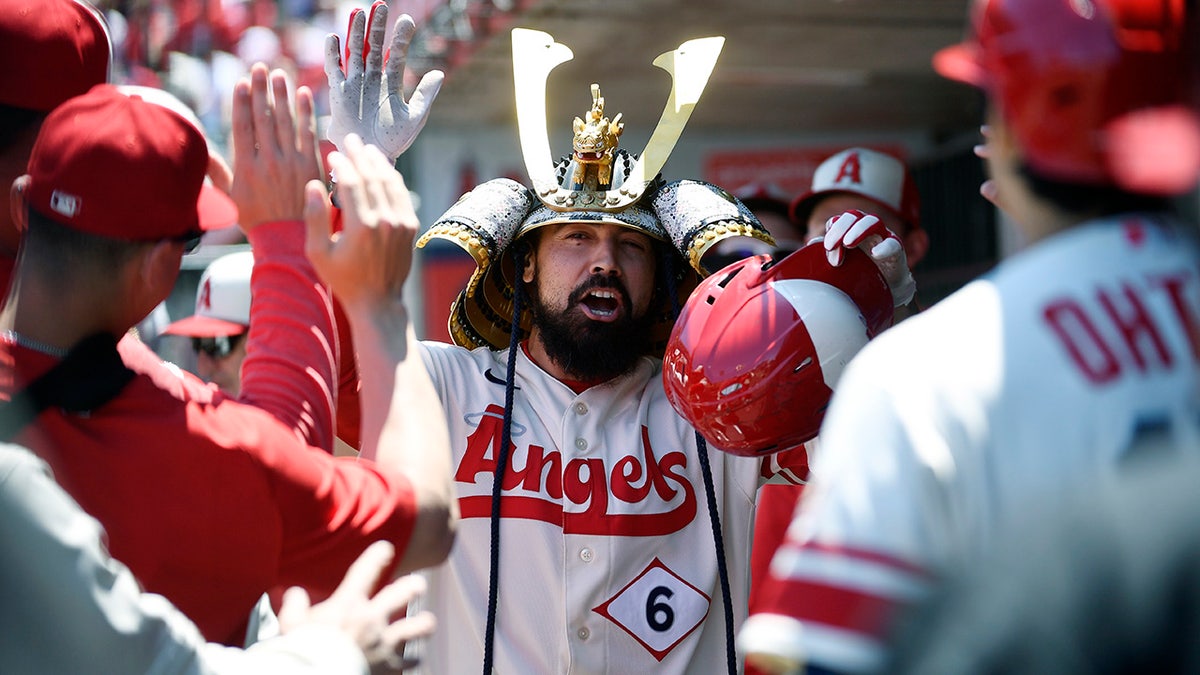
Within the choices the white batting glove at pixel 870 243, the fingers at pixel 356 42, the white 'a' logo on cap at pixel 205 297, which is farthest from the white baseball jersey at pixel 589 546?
the white 'a' logo on cap at pixel 205 297

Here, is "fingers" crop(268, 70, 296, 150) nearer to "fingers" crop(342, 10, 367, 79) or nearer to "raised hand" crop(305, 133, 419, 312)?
"raised hand" crop(305, 133, 419, 312)

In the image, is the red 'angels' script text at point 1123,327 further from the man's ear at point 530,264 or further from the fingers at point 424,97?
the man's ear at point 530,264

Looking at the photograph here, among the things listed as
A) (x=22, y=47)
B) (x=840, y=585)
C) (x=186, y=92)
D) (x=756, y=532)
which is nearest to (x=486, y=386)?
(x=756, y=532)

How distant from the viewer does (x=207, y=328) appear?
459cm

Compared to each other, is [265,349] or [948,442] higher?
[948,442]

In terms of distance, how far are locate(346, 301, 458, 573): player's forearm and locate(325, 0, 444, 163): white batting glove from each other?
2.47 ft

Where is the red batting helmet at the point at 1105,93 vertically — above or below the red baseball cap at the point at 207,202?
above

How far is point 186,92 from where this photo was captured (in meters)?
12.7

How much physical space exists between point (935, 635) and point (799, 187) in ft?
33.1

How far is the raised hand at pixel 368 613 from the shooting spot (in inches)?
64.0

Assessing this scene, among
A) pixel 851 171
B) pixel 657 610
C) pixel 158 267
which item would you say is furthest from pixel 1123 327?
pixel 851 171

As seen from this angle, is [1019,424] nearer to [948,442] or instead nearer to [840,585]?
[948,442]

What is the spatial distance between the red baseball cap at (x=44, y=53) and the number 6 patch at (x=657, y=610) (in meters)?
1.57

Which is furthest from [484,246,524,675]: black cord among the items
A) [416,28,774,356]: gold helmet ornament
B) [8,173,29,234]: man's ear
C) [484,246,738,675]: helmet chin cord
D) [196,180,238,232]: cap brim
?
[8,173,29,234]: man's ear
